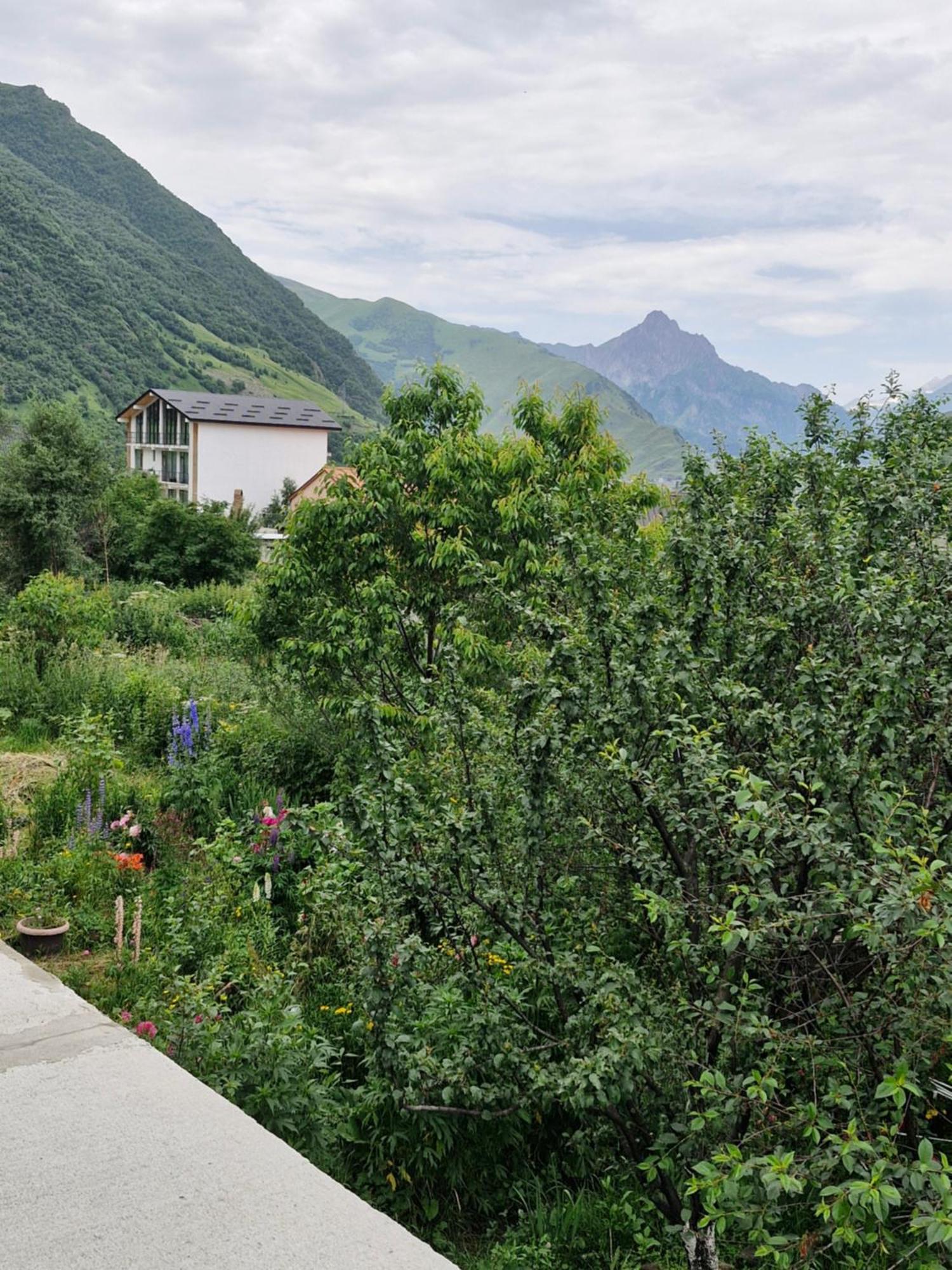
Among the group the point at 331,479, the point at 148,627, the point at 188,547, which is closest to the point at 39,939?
the point at 331,479

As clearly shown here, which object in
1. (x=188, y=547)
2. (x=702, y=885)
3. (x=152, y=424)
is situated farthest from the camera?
(x=152, y=424)

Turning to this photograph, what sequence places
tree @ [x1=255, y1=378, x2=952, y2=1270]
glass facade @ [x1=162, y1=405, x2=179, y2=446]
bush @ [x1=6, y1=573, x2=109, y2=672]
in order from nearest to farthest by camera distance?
tree @ [x1=255, y1=378, x2=952, y2=1270]
bush @ [x1=6, y1=573, x2=109, y2=672]
glass facade @ [x1=162, y1=405, x2=179, y2=446]

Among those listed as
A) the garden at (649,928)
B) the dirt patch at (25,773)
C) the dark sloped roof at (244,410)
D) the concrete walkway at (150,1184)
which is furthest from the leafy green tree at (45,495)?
the dark sloped roof at (244,410)

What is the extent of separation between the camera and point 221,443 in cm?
7281

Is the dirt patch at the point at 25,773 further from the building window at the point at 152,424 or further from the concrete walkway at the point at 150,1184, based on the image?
the building window at the point at 152,424

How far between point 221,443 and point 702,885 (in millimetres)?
73062

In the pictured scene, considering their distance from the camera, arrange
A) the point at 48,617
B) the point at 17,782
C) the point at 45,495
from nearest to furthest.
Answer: the point at 17,782 → the point at 48,617 → the point at 45,495

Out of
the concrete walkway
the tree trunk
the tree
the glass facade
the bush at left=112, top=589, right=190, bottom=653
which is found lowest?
the bush at left=112, top=589, right=190, bottom=653

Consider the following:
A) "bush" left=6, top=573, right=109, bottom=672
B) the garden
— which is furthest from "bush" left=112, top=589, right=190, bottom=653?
the garden

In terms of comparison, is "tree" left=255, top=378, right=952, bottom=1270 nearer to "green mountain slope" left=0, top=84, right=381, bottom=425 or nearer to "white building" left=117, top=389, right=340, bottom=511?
"white building" left=117, top=389, right=340, bottom=511

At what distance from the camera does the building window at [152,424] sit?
246 feet

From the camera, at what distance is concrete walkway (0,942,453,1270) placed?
247cm

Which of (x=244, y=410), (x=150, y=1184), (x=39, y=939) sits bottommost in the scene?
(x=39, y=939)

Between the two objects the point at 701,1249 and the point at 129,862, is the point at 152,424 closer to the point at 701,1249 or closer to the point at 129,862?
the point at 129,862
